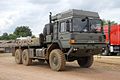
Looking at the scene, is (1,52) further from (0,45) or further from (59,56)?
(59,56)

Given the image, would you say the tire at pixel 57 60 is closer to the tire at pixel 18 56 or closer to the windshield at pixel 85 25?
the windshield at pixel 85 25

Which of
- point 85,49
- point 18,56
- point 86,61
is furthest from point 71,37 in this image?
point 18,56

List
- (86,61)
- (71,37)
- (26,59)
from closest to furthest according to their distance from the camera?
(71,37) < (86,61) < (26,59)

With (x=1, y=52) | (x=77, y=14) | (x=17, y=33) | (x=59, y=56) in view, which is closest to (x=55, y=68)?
(x=59, y=56)

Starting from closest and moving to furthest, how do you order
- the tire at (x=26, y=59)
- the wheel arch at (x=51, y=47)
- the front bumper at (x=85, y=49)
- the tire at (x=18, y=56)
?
1. the front bumper at (x=85, y=49)
2. the wheel arch at (x=51, y=47)
3. the tire at (x=26, y=59)
4. the tire at (x=18, y=56)

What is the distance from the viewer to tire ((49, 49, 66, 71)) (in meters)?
17.0

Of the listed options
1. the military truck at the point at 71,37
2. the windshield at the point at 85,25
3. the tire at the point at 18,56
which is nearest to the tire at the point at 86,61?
the military truck at the point at 71,37

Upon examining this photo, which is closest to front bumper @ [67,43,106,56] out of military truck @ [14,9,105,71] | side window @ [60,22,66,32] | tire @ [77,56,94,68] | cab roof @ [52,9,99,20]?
military truck @ [14,9,105,71]

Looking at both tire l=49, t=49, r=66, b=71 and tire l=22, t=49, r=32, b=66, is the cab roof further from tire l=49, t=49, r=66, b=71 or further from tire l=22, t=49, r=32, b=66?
tire l=22, t=49, r=32, b=66

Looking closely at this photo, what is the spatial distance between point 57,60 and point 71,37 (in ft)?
5.29

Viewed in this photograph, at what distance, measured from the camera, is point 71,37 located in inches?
650

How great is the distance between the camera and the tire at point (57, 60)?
1705 cm

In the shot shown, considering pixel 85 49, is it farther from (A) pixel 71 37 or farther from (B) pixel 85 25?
(B) pixel 85 25

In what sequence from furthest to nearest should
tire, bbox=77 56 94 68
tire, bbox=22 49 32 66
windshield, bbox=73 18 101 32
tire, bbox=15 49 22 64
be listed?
tire, bbox=15 49 22 64 < tire, bbox=22 49 32 66 < tire, bbox=77 56 94 68 < windshield, bbox=73 18 101 32
